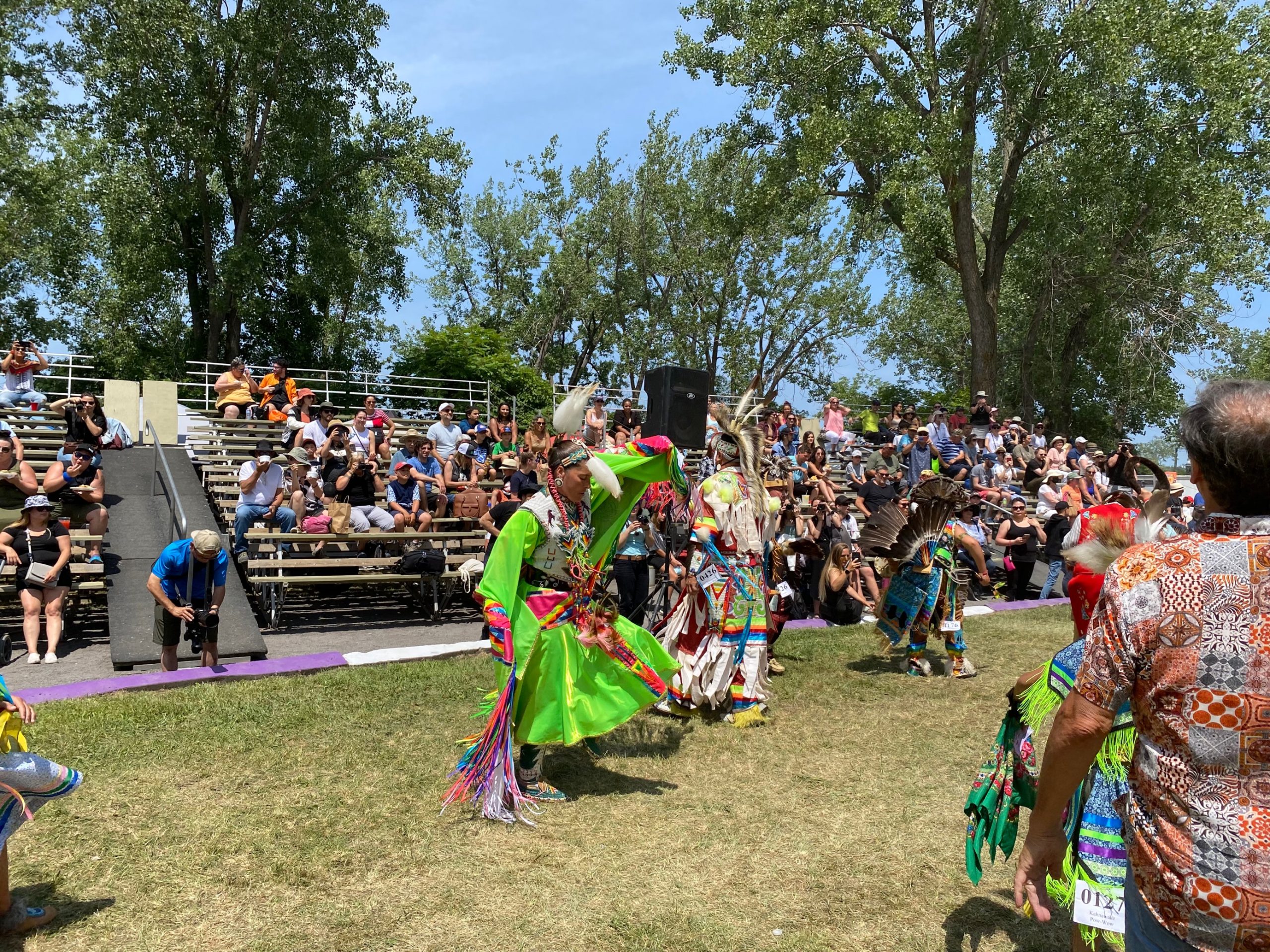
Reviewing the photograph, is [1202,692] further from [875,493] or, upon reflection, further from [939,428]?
[939,428]

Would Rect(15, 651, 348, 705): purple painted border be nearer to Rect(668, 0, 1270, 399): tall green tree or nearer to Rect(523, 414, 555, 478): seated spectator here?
Rect(523, 414, 555, 478): seated spectator

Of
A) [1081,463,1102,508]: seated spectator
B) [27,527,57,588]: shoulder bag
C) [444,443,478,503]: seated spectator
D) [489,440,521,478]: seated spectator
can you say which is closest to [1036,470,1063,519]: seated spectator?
[1081,463,1102,508]: seated spectator

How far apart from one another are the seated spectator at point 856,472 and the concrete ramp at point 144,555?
28.9 feet

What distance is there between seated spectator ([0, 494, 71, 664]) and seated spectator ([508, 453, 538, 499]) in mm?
4083

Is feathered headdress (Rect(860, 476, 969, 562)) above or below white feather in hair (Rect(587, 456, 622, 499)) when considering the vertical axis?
below

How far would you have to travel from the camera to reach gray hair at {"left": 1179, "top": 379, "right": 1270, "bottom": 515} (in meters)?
1.67

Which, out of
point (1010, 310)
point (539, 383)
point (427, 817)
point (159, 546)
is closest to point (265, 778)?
point (427, 817)

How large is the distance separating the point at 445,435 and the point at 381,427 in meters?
1.13

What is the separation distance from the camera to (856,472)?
575 inches

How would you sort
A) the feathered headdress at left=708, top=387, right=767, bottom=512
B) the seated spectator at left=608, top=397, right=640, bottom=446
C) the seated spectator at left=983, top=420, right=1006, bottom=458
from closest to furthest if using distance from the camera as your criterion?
1. the feathered headdress at left=708, top=387, right=767, bottom=512
2. the seated spectator at left=608, top=397, right=640, bottom=446
3. the seated spectator at left=983, top=420, right=1006, bottom=458

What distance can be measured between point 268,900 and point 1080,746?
2.99 metres

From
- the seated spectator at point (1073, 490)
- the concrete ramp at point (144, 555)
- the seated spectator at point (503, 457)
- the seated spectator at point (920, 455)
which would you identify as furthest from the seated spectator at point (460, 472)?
the seated spectator at point (1073, 490)

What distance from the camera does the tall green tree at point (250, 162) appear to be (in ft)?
67.7

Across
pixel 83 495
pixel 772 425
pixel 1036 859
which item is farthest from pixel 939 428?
pixel 1036 859
